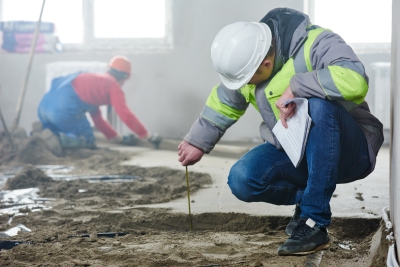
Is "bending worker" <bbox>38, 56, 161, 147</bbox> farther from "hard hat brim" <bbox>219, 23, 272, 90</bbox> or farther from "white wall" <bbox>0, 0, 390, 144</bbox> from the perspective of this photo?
"hard hat brim" <bbox>219, 23, 272, 90</bbox>

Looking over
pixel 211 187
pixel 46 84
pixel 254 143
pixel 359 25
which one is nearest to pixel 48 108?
pixel 46 84

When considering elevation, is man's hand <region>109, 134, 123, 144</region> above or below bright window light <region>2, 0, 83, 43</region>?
below

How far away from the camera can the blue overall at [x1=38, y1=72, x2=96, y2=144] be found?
6781 mm

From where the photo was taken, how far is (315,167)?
217 cm

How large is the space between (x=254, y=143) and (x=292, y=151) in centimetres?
555

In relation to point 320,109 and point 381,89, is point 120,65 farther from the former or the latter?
point 320,109

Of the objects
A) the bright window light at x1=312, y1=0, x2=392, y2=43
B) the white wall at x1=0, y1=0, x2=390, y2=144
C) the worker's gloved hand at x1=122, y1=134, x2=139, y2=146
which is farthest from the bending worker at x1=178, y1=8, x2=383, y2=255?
the bright window light at x1=312, y1=0, x2=392, y2=43

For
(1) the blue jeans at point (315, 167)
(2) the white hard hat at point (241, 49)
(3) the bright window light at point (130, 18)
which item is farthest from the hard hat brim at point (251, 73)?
(3) the bright window light at point (130, 18)

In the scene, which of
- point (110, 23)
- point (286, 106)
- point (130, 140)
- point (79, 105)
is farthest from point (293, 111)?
point (110, 23)

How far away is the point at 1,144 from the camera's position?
21.2 ft

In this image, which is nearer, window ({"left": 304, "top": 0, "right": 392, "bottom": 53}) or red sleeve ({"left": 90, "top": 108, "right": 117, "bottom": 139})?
red sleeve ({"left": 90, "top": 108, "right": 117, "bottom": 139})

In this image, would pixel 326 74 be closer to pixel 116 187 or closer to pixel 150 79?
pixel 116 187

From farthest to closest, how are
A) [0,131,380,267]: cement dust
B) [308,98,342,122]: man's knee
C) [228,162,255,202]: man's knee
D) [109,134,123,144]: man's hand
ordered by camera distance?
[109,134,123,144]: man's hand, [228,162,255,202]: man's knee, [0,131,380,267]: cement dust, [308,98,342,122]: man's knee

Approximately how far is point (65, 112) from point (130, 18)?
2.51 m
